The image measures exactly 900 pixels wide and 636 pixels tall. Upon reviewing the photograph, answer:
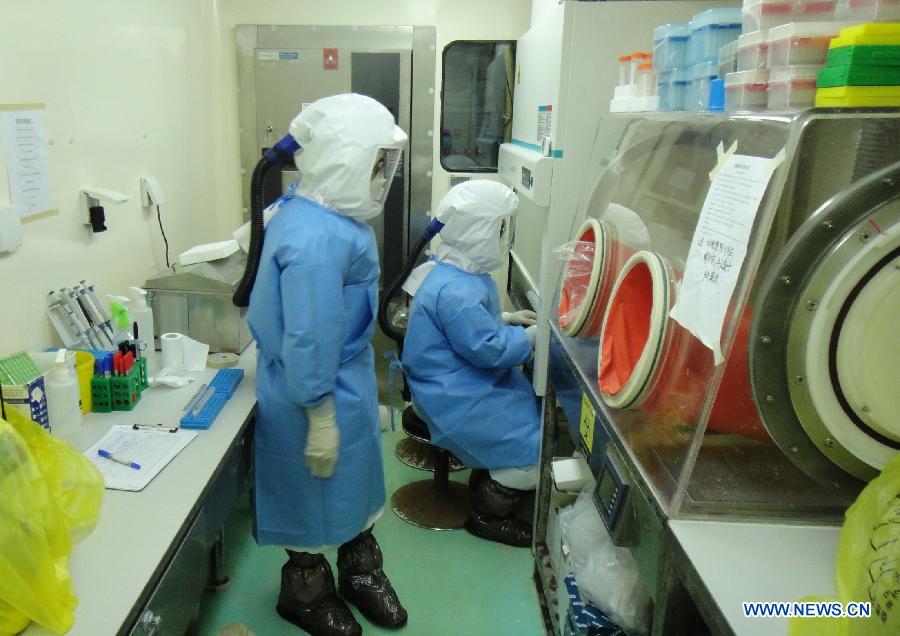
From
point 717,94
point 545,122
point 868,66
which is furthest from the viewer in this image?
point 545,122

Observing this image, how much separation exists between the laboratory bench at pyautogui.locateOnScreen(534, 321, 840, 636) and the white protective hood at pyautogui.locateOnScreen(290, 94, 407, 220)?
2.86 ft

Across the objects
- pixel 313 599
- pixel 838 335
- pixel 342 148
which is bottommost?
pixel 313 599

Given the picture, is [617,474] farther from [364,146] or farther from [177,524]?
[364,146]

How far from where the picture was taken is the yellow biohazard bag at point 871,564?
0.79 m

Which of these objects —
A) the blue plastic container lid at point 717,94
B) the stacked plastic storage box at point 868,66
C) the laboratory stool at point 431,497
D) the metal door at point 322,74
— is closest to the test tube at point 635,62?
the blue plastic container lid at point 717,94

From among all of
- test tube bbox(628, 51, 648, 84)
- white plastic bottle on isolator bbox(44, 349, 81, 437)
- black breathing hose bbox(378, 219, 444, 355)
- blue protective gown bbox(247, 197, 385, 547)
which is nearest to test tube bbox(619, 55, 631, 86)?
test tube bbox(628, 51, 648, 84)

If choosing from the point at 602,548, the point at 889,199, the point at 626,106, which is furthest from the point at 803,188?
the point at 602,548

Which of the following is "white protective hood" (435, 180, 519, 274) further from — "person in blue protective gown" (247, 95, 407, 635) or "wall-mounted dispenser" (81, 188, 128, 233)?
"wall-mounted dispenser" (81, 188, 128, 233)

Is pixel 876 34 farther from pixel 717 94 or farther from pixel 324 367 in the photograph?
pixel 324 367

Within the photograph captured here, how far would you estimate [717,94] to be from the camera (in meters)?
1.33

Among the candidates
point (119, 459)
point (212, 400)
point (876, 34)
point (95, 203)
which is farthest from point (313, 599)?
point (876, 34)

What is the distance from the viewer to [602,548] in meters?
1.74

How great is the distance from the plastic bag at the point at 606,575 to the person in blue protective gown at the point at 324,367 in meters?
A: 0.66

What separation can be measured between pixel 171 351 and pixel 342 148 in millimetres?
861
